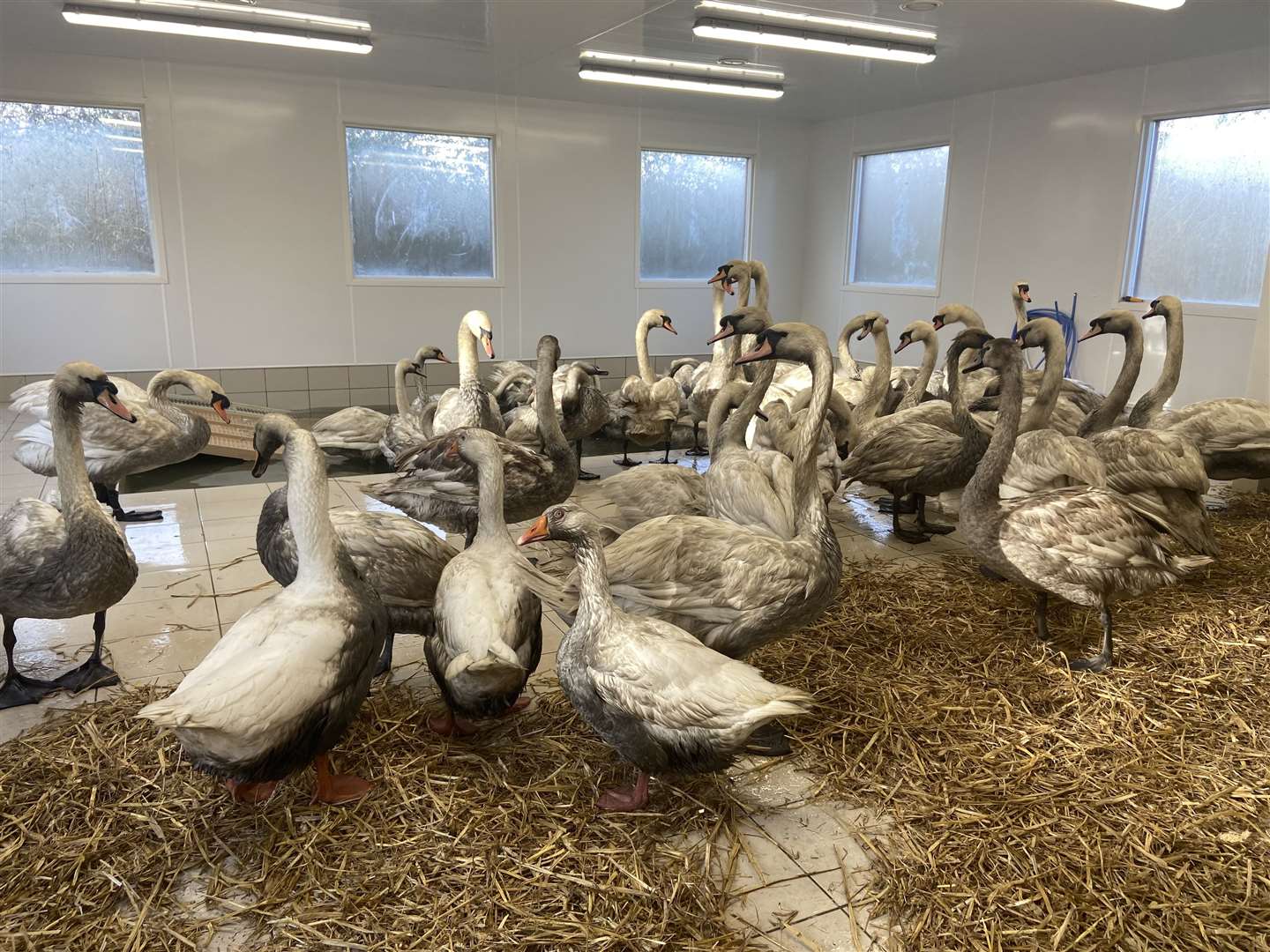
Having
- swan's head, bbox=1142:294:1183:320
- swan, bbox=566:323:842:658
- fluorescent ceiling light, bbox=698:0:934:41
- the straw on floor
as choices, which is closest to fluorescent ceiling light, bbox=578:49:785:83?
fluorescent ceiling light, bbox=698:0:934:41

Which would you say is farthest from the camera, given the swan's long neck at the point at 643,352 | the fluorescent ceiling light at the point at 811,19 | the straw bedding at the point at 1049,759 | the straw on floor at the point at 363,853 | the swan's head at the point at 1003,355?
the swan's long neck at the point at 643,352

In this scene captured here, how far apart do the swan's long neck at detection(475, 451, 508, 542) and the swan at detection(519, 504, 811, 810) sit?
54 centimetres

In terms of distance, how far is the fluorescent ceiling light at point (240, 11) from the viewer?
639cm

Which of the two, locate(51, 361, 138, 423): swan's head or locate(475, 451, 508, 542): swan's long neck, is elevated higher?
locate(51, 361, 138, 423): swan's head

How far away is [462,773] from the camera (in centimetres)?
265

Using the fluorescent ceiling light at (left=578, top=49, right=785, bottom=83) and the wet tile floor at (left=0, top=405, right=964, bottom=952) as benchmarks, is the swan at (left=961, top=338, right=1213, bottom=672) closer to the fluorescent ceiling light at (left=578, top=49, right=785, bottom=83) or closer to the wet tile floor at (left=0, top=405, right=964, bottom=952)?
the wet tile floor at (left=0, top=405, right=964, bottom=952)

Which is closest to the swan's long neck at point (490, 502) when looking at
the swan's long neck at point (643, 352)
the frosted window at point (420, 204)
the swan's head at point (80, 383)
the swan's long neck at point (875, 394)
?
the swan's head at point (80, 383)

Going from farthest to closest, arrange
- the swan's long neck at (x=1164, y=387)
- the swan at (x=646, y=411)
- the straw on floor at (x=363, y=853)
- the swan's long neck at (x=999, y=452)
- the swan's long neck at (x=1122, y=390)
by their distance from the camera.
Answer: the swan at (x=646, y=411)
the swan's long neck at (x=1164, y=387)
the swan's long neck at (x=1122, y=390)
the swan's long neck at (x=999, y=452)
the straw on floor at (x=363, y=853)

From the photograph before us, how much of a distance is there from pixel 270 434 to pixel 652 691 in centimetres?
155

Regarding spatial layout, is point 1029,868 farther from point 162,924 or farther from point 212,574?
point 212,574

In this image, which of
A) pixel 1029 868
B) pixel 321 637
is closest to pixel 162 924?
pixel 321 637

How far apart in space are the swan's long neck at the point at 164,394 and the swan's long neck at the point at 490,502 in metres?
3.10

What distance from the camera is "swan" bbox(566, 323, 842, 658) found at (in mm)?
2846

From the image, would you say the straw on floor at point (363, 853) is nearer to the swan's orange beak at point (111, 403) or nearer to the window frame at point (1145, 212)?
the swan's orange beak at point (111, 403)
